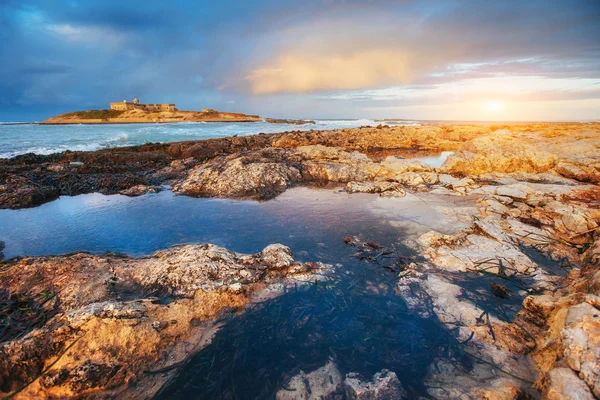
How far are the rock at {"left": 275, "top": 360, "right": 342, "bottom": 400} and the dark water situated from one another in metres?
0.08

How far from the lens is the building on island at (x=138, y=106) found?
8725 cm

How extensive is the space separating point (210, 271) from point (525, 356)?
4050 millimetres

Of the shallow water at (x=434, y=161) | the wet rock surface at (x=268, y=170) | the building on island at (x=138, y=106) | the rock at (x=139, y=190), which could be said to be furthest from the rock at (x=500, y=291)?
the building on island at (x=138, y=106)

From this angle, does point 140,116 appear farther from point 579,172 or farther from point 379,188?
point 579,172

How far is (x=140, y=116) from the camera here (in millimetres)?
76750

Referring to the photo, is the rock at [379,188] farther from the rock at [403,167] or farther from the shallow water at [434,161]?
the shallow water at [434,161]

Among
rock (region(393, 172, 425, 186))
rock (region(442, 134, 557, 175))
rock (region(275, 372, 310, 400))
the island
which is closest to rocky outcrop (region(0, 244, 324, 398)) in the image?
rock (region(275, 372, 310, 400))

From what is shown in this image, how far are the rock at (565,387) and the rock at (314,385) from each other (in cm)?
175

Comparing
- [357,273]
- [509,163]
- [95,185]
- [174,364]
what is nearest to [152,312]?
[174,364]

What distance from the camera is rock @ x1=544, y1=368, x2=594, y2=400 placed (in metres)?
1.98

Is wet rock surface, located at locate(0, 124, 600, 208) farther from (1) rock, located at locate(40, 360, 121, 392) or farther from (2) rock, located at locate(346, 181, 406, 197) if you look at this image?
(1) rock, located at locate(40, 360, 121, 392)

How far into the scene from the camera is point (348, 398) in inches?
95.0

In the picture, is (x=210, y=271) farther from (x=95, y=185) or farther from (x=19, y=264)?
(x=95, y=185)

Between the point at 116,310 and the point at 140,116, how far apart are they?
9045cm
